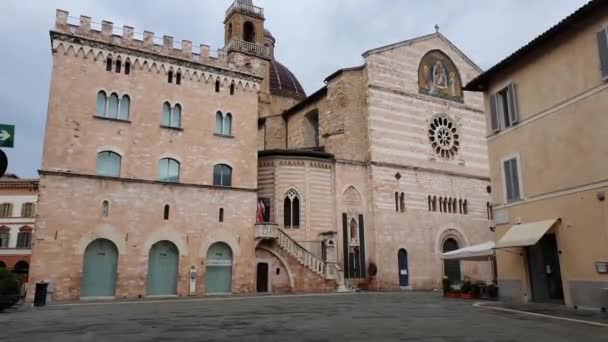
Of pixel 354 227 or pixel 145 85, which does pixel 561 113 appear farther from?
pixel 145 85

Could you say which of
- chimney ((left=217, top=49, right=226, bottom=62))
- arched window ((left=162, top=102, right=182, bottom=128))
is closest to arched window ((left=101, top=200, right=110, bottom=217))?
arched window ((left=162, top=102, right=182, bottom=128))

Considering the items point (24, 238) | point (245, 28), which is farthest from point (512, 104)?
point (24, 238)

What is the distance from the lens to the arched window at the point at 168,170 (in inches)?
953

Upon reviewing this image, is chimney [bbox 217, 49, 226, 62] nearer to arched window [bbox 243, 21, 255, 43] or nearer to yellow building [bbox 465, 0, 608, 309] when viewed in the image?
yellow building [bbox 465, 0, 608, 309]

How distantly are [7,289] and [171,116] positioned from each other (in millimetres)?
11990

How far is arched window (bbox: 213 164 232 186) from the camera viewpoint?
2558 centimetres

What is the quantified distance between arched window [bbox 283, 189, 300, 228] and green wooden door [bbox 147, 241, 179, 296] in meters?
6.86

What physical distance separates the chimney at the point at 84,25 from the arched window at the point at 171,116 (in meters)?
5.15

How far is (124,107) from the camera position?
79.2 feet

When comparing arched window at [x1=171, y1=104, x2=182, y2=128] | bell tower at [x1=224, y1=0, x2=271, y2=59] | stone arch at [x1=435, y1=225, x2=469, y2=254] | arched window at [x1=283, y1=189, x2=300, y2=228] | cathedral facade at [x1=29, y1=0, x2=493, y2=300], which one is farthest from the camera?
bell tower at [x1=224, y1=0, x2=271, y2=59]

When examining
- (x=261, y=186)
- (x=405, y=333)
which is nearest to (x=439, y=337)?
(x=405, y=333)

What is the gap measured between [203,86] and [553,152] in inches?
714

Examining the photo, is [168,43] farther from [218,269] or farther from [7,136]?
[7,136]

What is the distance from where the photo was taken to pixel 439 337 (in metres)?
8.42
